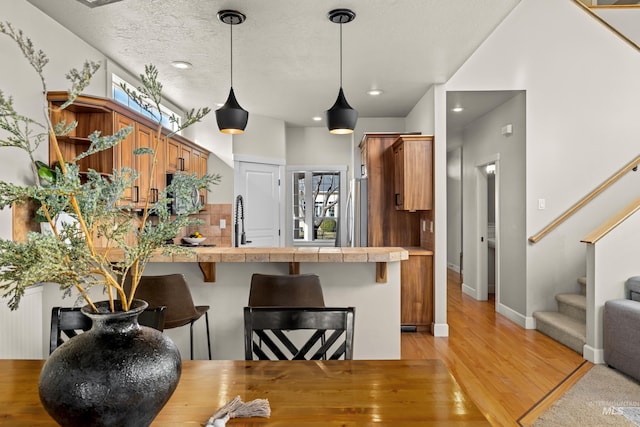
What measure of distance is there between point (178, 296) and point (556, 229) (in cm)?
399

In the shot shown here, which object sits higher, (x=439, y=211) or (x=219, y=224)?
(x=439, y=211)

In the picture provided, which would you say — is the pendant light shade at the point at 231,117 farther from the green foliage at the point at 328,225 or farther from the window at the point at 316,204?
the green foliage at the point at 328,225

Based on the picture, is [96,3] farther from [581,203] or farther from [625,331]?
[581,203]

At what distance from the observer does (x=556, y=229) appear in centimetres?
431

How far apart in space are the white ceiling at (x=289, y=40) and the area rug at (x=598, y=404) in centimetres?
267

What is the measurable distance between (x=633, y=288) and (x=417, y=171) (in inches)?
84.6

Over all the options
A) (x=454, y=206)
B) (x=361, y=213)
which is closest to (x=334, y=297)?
(x=361, y=213)

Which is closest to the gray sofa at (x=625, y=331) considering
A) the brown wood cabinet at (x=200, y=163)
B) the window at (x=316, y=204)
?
the window at (x=316, y=204)

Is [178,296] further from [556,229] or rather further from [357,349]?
[556,229]

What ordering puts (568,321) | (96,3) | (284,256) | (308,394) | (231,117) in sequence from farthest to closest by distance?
(568,321) → (231,117) → (284,256) → (96,3) → (308,394)

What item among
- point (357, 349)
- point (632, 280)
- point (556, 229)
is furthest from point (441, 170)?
point (357, 349)

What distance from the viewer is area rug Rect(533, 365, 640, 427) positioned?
2.38 meters

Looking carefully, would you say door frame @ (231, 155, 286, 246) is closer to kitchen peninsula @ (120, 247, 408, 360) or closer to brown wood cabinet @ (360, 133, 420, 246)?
brown wood cabinet @ (360, 133, 420, 246)

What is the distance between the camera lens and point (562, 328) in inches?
149
